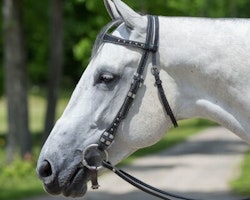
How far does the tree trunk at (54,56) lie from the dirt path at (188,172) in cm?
223

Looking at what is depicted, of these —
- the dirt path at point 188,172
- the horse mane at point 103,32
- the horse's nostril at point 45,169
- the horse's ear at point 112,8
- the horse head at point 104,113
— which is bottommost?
the dirt path at point 188,172

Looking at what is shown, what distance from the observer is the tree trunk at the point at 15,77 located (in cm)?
1691

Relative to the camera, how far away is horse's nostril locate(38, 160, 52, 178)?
12.7 ft

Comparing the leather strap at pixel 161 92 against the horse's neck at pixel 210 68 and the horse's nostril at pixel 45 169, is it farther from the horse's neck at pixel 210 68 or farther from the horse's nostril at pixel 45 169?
the horse's nostril at pixel 45 169

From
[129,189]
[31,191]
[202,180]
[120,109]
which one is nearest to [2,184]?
[31,191]

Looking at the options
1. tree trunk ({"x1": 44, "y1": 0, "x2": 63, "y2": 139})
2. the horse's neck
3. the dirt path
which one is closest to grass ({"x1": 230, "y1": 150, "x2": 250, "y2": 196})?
the dirt path

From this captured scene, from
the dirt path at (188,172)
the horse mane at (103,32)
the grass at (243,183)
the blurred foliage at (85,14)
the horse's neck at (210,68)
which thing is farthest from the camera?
the blurred foliage at (85,14)

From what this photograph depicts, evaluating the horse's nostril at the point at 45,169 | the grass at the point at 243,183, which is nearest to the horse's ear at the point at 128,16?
the horse's nostril at the point at 45,169

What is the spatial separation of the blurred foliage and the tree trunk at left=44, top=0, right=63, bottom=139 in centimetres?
57

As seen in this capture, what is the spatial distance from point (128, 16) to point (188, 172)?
13.5 m

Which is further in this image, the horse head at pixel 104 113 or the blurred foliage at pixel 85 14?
the blurred foliage at pixel 85 14

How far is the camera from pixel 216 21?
3.89 metres

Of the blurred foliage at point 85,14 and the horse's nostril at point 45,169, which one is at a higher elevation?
the horse's nostril at point 45,169

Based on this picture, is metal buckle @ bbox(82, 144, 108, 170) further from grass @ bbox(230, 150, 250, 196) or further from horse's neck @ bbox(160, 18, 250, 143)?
grass @ bbox(230, 150, 250, 196)
